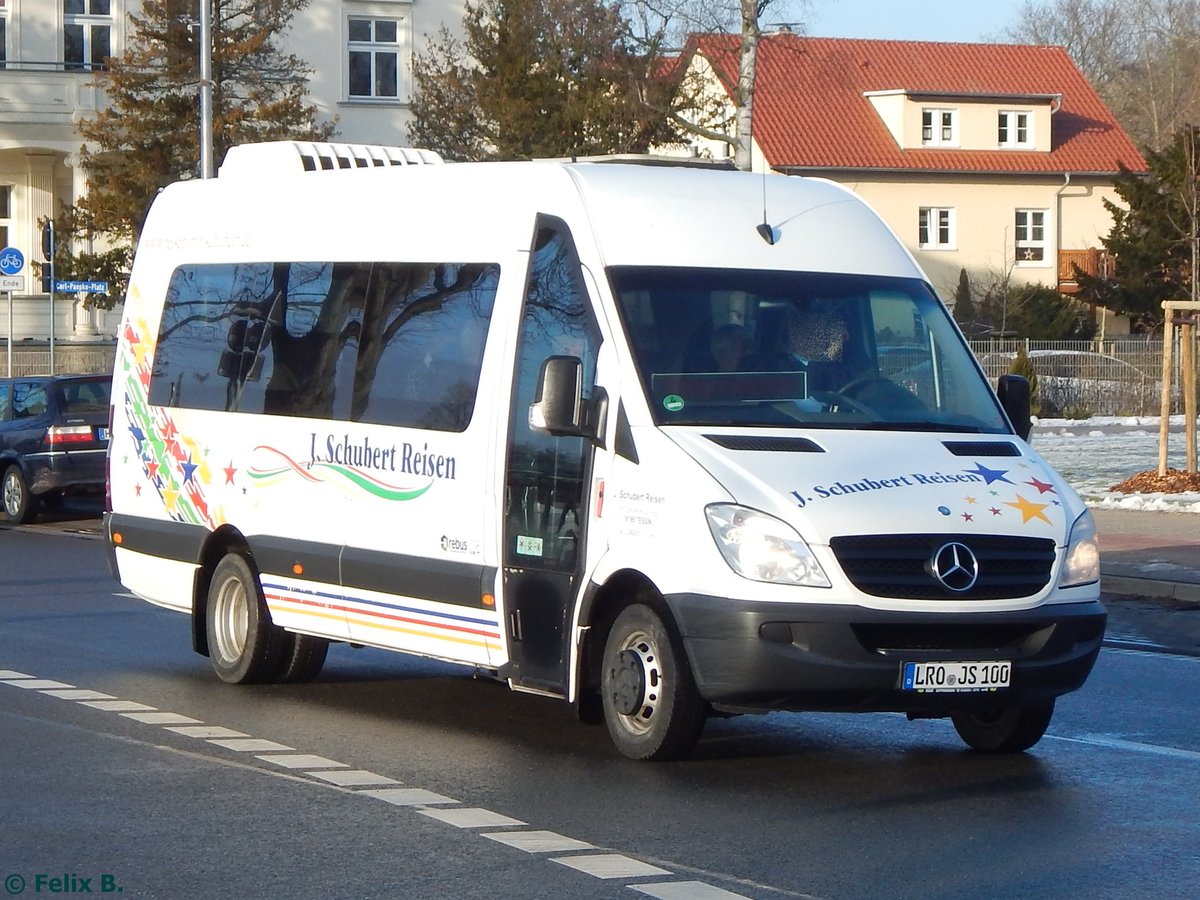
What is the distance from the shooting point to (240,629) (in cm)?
1140

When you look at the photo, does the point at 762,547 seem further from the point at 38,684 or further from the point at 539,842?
the point at 38,684

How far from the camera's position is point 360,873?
686 cm

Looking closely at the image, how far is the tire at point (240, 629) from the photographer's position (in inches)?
439

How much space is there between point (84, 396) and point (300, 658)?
14.3 metres

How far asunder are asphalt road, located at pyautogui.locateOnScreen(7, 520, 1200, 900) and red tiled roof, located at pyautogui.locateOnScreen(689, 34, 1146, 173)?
54.2 meters

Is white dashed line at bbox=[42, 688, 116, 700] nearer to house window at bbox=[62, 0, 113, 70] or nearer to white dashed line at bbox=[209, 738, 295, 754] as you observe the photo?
white dashed line at bbox=[209, 738, 295, 754]

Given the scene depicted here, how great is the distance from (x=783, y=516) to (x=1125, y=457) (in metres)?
23.1

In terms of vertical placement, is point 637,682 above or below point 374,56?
below

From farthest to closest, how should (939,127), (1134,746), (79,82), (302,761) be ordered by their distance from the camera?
(939,127) < (79,82) < (1134,746) < (302,761)

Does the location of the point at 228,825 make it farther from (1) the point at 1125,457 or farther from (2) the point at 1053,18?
(2) the point at 1053,18

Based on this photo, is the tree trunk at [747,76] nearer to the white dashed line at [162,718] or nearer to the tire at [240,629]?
the tire at [240,629]

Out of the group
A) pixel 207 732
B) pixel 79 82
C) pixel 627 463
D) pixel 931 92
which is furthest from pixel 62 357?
pixel 627 463

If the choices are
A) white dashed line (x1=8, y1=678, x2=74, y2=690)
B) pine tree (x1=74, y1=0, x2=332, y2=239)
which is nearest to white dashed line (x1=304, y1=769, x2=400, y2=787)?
white dashed line (x1=8, y1=678, x2=74, y2=690)

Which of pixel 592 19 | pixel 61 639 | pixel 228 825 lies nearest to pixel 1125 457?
pixel 592 19
